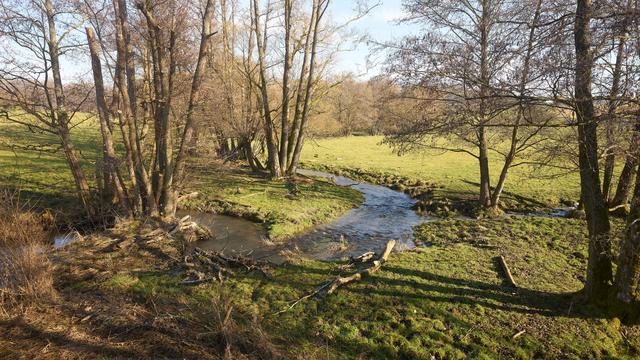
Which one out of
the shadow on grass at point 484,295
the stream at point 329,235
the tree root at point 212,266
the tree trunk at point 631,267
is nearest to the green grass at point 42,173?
the stream at point 329,235

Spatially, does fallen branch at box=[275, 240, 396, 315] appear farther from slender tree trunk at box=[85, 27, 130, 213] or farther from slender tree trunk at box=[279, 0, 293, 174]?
slender tree trunk at box=[279, 0, 293, 174]

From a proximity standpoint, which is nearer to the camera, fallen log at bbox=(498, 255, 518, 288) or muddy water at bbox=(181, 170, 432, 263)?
fallen log at bbox=(498, 255, 518, 288)

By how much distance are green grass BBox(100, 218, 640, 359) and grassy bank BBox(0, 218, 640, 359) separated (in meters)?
0.02

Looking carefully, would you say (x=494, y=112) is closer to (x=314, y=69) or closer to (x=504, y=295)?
(x=504, y=295)

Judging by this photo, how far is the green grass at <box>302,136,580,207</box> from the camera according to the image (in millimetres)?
18062

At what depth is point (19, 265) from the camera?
6.44 metres

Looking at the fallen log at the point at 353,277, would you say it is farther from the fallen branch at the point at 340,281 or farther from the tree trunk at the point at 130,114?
the tree trunk at the point at 130,114

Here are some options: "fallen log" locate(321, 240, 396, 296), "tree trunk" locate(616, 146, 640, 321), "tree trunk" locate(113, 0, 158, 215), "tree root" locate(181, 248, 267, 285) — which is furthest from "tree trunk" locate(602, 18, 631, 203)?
"tree trunk" locate(113, 0, 158, 215)

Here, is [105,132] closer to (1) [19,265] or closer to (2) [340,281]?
(1) [19,265]

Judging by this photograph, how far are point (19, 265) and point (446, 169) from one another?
77.2 feet

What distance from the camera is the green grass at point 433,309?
610cm

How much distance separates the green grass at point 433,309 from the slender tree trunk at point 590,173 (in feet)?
1.77

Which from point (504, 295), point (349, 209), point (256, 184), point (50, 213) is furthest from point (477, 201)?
point (50, 213)

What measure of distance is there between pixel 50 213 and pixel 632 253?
16.3 meters
